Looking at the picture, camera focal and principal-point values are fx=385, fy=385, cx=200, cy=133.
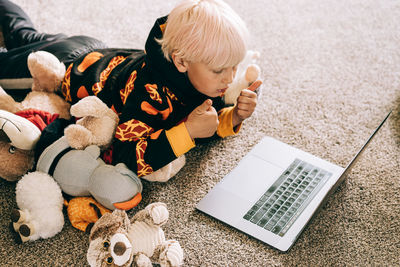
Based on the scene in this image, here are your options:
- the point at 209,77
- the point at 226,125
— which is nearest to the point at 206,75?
the point at 209,77

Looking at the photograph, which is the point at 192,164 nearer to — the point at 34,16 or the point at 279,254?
the point at 279,254

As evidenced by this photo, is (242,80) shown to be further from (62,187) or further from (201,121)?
(62,187)

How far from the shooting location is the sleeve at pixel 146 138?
87 centimetres

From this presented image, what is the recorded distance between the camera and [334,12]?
1.65 m

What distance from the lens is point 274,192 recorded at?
2.94ft

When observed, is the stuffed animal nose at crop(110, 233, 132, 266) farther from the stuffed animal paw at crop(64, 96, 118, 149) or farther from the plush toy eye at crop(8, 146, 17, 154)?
the plush toy eye at crop(8, 146, 17, 154)

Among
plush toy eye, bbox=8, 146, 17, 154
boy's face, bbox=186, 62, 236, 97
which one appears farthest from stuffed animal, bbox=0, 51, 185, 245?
boy's face, bbox=186, 62, 236, 97

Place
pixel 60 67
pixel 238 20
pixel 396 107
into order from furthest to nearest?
pixel 396 107, pixel 60 67, pixel 238 20

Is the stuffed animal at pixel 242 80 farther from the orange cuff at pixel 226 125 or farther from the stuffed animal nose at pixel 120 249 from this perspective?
the stuffed animal nose at pixel 120 249

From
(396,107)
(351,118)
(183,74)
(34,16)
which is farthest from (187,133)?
(34,16)

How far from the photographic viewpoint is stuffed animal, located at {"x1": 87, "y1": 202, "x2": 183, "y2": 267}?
729 mm

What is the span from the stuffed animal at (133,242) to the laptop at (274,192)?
14 cm

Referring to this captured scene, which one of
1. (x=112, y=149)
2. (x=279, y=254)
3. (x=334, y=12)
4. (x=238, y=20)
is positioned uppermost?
(x=238, y=20)

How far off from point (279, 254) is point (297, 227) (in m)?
0.07
